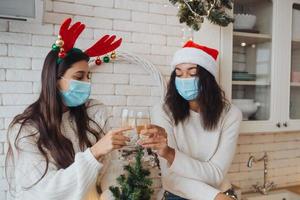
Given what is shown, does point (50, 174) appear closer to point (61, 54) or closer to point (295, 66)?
point (61, 54)

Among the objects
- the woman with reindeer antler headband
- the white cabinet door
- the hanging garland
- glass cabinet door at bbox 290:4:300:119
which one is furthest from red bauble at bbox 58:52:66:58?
glass cabinet door at bbox 290:4:300:119

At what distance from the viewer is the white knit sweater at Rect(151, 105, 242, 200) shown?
1.37m

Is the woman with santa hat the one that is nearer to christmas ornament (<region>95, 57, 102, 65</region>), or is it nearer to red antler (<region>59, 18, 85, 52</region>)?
christmas ornament (<region>95, 57, 102, 65</region>)

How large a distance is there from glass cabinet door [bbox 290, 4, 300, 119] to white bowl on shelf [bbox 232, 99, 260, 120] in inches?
10.4

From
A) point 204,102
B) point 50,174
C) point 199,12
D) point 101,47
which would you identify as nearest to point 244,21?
point 199,12

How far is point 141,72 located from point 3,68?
0.70 m

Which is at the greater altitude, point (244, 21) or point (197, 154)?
point (244, 21)

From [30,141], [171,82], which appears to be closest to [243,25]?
[171,82]

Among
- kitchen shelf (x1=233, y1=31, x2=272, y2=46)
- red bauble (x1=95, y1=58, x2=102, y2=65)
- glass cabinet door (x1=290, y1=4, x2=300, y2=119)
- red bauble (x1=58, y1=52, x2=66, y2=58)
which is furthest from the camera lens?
glass cabinet door (x1=290, y1=4, x2=300, y2=119)

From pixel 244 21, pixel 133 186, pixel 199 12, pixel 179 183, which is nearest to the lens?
pixel 133 186

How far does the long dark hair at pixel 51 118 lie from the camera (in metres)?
1.11

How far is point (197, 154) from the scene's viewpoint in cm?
150

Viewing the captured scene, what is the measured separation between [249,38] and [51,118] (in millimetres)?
1310

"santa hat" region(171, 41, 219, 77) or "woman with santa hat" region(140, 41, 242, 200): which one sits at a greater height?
"santa hat" region(171, 41, 219, 77)
